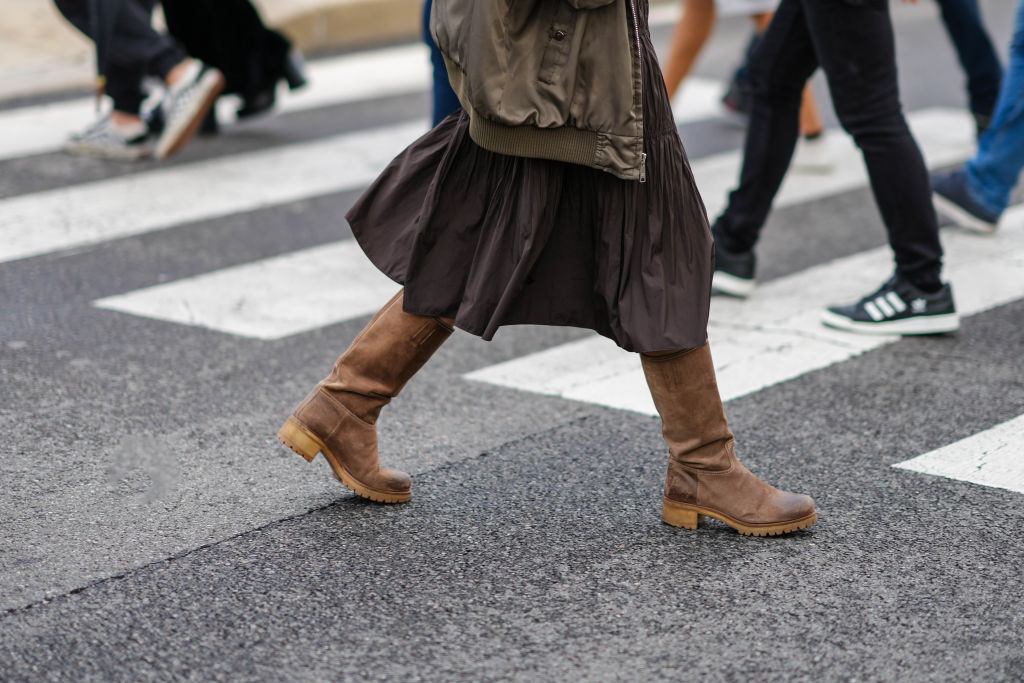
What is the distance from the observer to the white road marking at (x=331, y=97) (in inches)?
257

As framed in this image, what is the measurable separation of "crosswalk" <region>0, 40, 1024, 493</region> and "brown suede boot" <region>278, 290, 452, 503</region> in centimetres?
90

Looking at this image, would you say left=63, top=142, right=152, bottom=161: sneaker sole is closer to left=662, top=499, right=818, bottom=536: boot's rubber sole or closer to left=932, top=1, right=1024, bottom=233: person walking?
left=932, top=1, right=1024, bottom=233: person walking

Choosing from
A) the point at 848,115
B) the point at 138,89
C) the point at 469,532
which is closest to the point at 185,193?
the point at 138,89

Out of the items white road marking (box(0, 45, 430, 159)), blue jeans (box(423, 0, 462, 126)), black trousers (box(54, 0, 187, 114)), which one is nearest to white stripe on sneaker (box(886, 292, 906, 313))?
blue jeans (box(423, 0, 462, 126))

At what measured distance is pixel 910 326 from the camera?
13.7 feet

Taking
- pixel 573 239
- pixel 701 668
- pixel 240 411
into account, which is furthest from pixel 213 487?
pixel 701 668

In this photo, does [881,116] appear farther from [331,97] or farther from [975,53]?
[331,97]

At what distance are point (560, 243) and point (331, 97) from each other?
5224mm

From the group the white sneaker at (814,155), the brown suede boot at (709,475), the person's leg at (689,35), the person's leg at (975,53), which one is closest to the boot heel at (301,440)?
the brown suede boot at (709,475)

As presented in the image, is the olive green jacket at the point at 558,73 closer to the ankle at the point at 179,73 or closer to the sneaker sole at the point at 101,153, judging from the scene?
the ankle at the point at 179,73

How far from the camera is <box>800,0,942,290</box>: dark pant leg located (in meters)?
3.96

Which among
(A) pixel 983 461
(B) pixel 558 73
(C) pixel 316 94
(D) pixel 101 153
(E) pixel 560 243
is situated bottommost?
(C) pixel 316 94

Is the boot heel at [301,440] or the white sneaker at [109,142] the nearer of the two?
the boot heel at [301,440]

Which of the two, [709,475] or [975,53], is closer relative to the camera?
[709,475]
